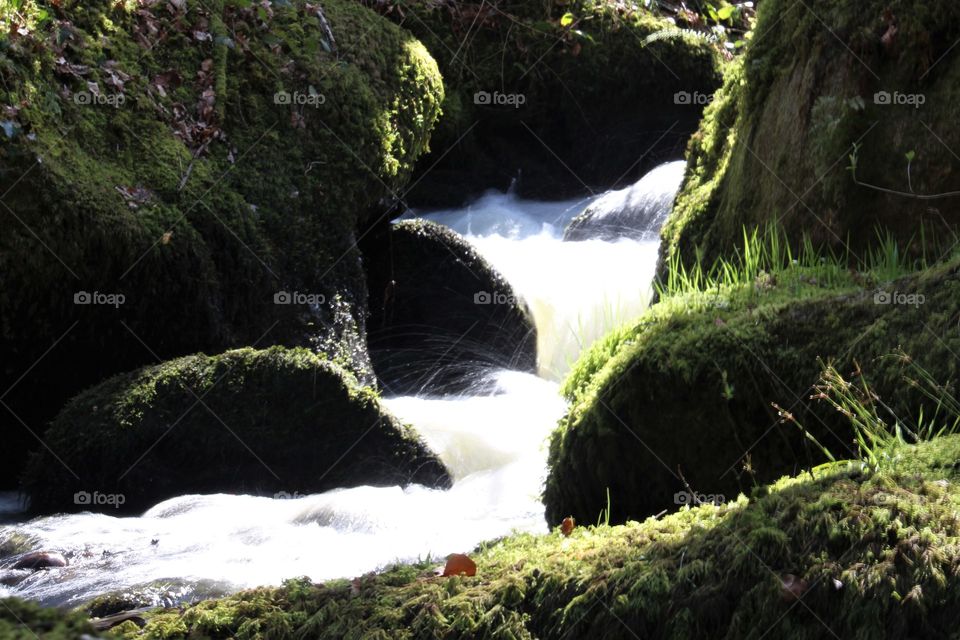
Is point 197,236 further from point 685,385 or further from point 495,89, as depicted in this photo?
point 495,89

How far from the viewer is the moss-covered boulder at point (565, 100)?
14117 mm

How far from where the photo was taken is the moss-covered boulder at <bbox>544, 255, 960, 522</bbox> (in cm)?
417

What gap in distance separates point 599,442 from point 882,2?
10.6 ft

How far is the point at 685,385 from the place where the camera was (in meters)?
4.61

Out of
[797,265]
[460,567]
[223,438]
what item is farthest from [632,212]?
[460,567]

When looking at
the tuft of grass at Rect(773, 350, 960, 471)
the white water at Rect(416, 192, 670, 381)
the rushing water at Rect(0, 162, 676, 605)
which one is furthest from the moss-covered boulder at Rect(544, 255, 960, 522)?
the white water at Rect(416, 192, 670, 381)

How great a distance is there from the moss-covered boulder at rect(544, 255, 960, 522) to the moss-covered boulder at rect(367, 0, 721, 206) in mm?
9505

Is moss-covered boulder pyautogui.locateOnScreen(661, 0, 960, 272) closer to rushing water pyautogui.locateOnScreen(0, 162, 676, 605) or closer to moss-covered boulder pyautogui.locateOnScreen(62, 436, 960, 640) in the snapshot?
rushing water pyautogui.locateOnScreen(0, 162, 676, 605)

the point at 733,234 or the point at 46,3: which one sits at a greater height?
the point at 46,3

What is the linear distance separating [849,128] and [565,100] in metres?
8.90

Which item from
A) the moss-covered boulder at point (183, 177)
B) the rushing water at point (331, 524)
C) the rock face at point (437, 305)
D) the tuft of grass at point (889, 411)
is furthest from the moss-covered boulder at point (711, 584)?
the rock face at point (437, 305)

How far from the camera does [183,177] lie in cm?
803

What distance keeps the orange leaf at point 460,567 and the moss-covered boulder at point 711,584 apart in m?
0.04

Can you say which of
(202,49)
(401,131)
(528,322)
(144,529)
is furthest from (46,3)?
(528,322)
